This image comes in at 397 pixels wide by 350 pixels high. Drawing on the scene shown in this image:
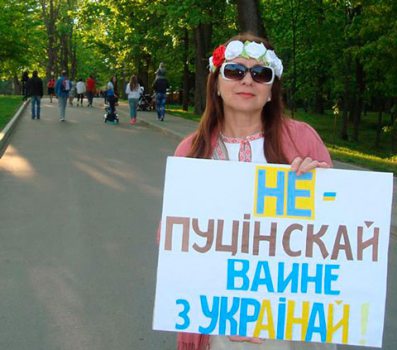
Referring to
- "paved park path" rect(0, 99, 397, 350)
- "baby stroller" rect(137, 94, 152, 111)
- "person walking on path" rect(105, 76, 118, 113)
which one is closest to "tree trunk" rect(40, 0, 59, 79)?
"baby stroller" rect(137, 94, 152, 111)

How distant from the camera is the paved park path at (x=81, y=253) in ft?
14.7

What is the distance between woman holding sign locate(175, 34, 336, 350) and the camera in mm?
2639

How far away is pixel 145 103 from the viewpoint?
32.0m

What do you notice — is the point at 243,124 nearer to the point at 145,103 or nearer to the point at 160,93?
the point at 160,93

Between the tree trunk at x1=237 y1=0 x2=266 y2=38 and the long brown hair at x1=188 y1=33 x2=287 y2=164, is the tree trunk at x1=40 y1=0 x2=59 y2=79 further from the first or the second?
the long brown hair at x1=188 y1=33 x2=287 y2=164

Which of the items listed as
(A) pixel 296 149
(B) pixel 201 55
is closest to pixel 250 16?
(B) pixel 201 55

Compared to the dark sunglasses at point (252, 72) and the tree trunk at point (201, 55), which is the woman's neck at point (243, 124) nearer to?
Answer: the dark sunglasses at point (252, 72)

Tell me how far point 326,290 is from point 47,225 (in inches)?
220

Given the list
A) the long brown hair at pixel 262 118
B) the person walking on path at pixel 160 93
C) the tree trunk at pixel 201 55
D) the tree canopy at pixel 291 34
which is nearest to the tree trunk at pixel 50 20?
→ the tree canopy at pixel 291 34

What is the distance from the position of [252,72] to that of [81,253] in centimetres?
420

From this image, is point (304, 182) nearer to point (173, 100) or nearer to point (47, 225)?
point (47, 225)

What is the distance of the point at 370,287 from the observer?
2523mm

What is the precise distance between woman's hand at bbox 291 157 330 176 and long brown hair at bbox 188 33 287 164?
14 centimetres

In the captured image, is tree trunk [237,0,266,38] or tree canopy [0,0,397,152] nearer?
Result: tree trunk [237,0,266,38]
